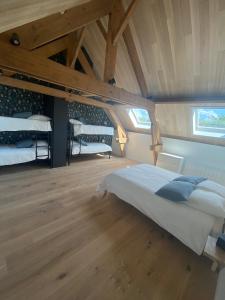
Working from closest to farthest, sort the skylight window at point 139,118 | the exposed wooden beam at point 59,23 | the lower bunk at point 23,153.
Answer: the exposed wooden beam at point 59,23 → the lower bunk at point 23,153 → the skylight window at point 139,118

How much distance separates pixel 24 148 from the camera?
354cm

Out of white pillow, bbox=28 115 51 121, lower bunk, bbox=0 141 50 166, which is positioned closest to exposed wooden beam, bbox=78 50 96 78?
white pillow, bbox=28 115 51 121

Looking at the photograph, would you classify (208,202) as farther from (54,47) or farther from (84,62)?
(84,62)

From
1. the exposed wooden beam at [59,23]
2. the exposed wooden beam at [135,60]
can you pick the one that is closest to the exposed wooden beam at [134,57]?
the exposed wooden beam at [135,60]

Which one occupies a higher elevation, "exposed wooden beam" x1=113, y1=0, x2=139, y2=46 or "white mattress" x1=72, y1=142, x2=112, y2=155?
"exposed wooden beam" x1=113, y1=0, x2=139, y2=46

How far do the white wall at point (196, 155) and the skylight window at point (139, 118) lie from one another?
1.15ft

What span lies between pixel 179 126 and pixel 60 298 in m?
4.14

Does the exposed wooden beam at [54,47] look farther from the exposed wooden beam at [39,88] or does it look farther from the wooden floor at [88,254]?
the wooden floor at [88,254]

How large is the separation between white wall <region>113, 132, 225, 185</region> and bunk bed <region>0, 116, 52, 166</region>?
3.01 meters

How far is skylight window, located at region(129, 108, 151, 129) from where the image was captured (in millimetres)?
5125

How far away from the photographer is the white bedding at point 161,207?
162 cm

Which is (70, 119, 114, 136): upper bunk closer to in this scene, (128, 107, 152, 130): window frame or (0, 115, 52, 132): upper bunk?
(0, 115, 52, 132): upper bunk

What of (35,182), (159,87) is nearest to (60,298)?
(35,182)

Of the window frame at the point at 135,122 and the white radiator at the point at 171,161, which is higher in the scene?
the window frame at the point at 135,122
